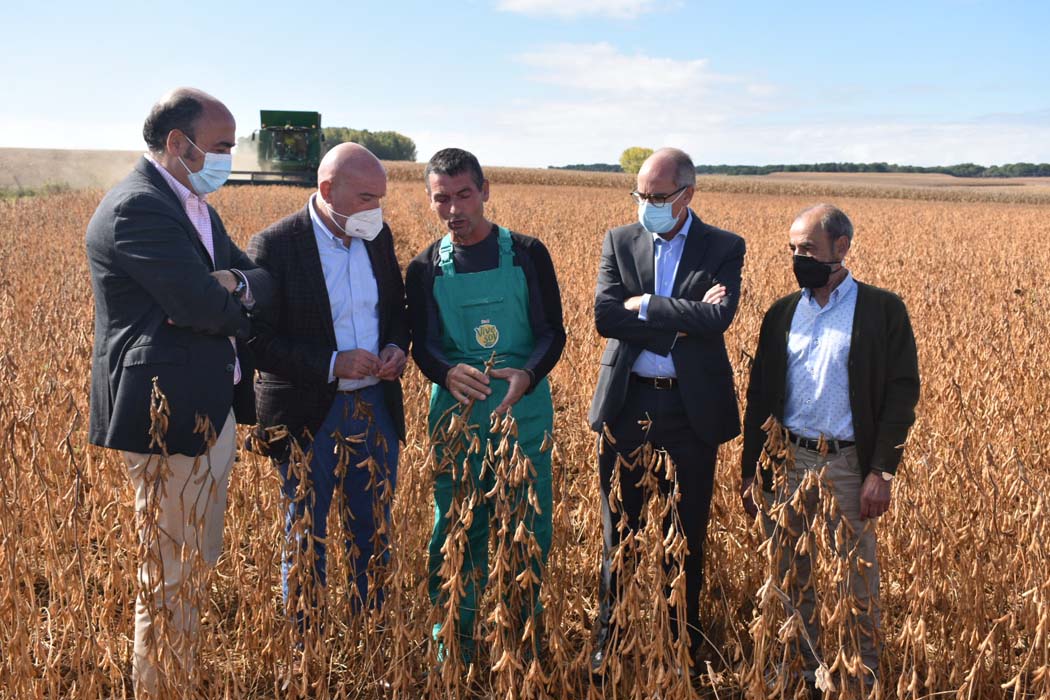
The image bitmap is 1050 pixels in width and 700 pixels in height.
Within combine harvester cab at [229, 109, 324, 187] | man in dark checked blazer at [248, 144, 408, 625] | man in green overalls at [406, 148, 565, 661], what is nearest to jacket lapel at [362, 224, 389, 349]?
man in dark checked blazer at [248, 144, 408, 625]

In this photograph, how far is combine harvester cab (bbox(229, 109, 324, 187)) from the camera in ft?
86.3

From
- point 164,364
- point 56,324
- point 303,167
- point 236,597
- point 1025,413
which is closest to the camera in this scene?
point 164,364

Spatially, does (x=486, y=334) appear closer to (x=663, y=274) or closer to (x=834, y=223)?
(x=663, y=274)

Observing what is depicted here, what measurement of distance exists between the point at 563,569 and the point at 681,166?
1.39m

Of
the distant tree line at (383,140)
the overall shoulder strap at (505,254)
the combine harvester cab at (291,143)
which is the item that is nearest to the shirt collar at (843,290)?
the overall shoulder strap at (505,254)

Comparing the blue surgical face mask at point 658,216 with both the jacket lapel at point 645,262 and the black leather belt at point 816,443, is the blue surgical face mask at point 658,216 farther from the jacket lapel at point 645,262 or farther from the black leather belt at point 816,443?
the black leather belt at point 816,443

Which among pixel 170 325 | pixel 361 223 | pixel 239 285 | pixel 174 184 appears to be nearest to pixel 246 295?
pixel 239 285

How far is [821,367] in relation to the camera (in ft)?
8.08

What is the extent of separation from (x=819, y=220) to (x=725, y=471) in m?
1.29

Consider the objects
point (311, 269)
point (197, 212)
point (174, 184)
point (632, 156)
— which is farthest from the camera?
point (632, 156)

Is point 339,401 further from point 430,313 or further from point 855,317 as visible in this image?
point 855,317

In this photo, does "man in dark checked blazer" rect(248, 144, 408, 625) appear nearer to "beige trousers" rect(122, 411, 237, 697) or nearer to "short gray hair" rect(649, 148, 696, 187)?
"beige trousers" rect(122, 411, 237, 697)

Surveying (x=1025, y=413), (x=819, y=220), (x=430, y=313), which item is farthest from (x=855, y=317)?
(x=1025, y=413)

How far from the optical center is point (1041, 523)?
1857 mm
